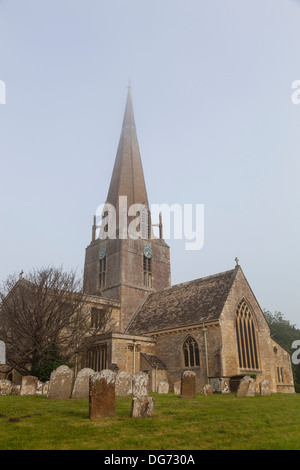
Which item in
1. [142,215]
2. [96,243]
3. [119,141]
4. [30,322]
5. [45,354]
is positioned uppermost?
[119,141]

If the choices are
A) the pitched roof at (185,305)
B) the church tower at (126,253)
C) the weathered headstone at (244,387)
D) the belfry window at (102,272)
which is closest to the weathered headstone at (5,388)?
the weathered headstone at (244,387)

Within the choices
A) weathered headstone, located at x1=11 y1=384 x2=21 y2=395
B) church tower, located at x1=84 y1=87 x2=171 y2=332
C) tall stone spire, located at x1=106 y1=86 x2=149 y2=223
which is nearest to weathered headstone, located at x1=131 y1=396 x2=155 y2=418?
weathered headstone, located at x1=11 y1=384 x2=21 y2=395

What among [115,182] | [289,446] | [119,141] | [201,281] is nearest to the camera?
[289,446]

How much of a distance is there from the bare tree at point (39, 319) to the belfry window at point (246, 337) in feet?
34.1

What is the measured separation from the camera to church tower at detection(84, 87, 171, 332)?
107 ft

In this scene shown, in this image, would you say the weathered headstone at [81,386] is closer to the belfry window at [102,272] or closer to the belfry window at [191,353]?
the belfry window at [191,353]

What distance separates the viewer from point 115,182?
38.6 m

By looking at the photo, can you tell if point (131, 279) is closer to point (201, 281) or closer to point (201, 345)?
point (201, 281)

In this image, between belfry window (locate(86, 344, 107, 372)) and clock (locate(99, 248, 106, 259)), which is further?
clock (locate(99, 248, 106, 259))

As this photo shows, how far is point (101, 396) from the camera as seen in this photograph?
9.73 metres

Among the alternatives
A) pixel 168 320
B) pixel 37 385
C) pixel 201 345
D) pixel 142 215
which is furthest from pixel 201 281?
pixel 37 385

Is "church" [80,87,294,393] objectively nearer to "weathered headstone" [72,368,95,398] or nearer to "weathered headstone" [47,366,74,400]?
"weathered headstone" [72,368,95,398]

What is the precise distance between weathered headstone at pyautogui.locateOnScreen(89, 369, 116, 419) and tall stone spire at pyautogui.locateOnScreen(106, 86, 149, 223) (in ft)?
90.3
